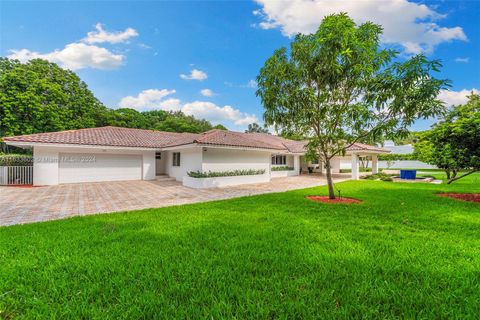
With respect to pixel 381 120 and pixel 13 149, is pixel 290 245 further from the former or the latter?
pixel 13 149

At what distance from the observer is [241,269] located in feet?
11.4

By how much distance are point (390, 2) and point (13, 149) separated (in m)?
40.2

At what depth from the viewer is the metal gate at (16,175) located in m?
14.3

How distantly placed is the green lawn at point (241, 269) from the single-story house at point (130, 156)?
375 inches

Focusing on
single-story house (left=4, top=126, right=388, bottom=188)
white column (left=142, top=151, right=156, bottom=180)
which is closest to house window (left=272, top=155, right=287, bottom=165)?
single-story house (left=4, top=126, right=388, bottom=188)

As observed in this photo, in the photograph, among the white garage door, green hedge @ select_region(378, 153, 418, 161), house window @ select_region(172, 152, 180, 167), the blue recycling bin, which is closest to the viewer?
the white garage door

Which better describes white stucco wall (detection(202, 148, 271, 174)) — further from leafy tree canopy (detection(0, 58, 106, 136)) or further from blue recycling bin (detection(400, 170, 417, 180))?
leafy tree canopy (detection(0, 58, 106, 136))

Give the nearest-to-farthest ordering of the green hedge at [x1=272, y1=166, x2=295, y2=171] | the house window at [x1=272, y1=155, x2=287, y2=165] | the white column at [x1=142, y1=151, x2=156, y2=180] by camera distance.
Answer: the white column at [x1=142, y1=151, x2=156, y2=180]
the green hedge at [x1=272, y1=166, x2=295, y2=171]
the house window at [x1=272, y1=155, x2=287, y2=165]

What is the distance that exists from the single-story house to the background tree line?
14668mm

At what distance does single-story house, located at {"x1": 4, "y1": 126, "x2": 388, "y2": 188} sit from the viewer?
1472cm

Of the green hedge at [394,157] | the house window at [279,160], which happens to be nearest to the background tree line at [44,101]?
the house window at [279,160]

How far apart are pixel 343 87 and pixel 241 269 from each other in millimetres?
8519

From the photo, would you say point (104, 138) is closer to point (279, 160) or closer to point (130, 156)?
point (130, 156)

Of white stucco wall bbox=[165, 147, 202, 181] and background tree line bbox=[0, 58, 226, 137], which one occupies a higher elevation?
background tree line bbox=[0, 58, 226, 137]
